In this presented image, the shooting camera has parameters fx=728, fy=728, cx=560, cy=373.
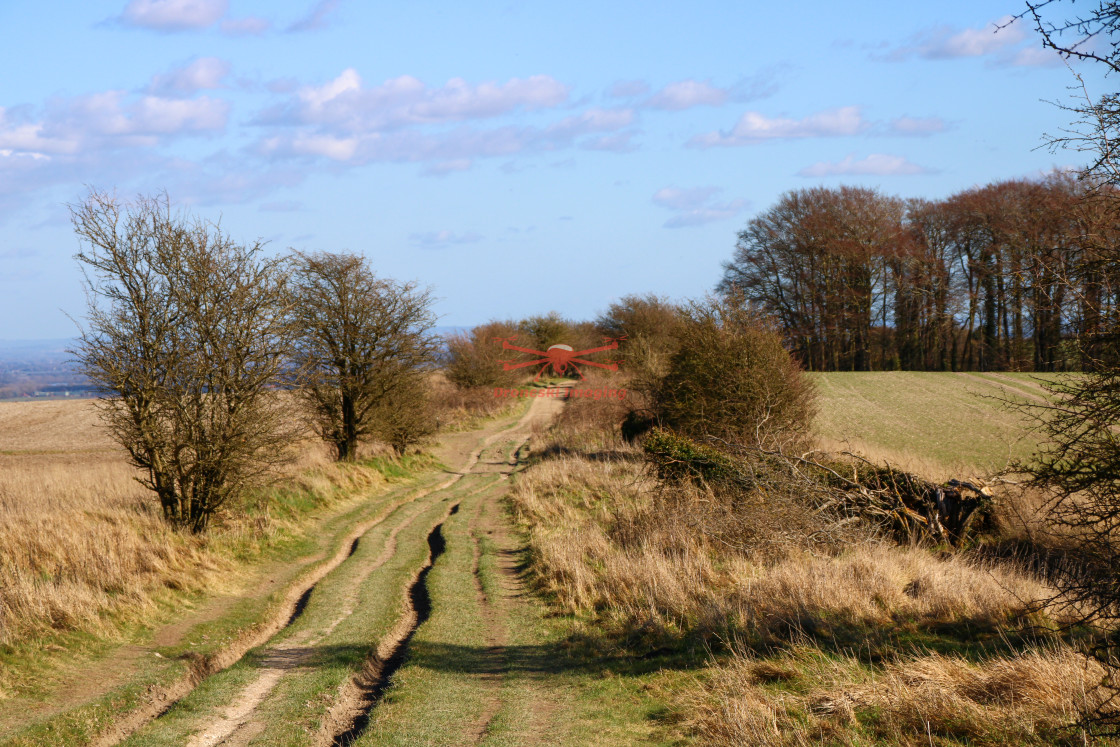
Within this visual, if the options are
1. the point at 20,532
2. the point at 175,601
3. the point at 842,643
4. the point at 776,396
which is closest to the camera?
the point at 842,643

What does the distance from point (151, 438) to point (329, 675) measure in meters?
7.04

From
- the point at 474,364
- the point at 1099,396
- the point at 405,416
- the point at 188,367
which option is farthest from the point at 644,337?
the point at 1099,396

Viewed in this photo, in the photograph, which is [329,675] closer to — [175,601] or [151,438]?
[175,601]

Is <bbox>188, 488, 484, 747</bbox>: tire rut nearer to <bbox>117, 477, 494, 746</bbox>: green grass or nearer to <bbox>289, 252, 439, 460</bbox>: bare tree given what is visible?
<bbox>117, 477, 494, 746</bbox>: green grass

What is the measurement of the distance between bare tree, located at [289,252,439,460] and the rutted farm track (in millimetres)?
7803

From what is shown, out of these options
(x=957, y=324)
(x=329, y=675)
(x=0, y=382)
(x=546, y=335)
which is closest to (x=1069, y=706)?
(x=329, y=675)

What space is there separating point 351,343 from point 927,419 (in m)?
22.9

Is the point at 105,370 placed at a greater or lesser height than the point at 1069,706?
greater

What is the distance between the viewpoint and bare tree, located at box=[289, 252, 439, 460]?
22.1 m

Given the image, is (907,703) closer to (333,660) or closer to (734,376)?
(333,660)

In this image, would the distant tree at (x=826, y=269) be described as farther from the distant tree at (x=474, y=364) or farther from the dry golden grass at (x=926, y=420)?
the distant tree at (x=474, y=364)

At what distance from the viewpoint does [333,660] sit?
7562 mm

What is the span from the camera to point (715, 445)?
1571 cm

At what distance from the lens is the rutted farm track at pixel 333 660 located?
5.95 metres
